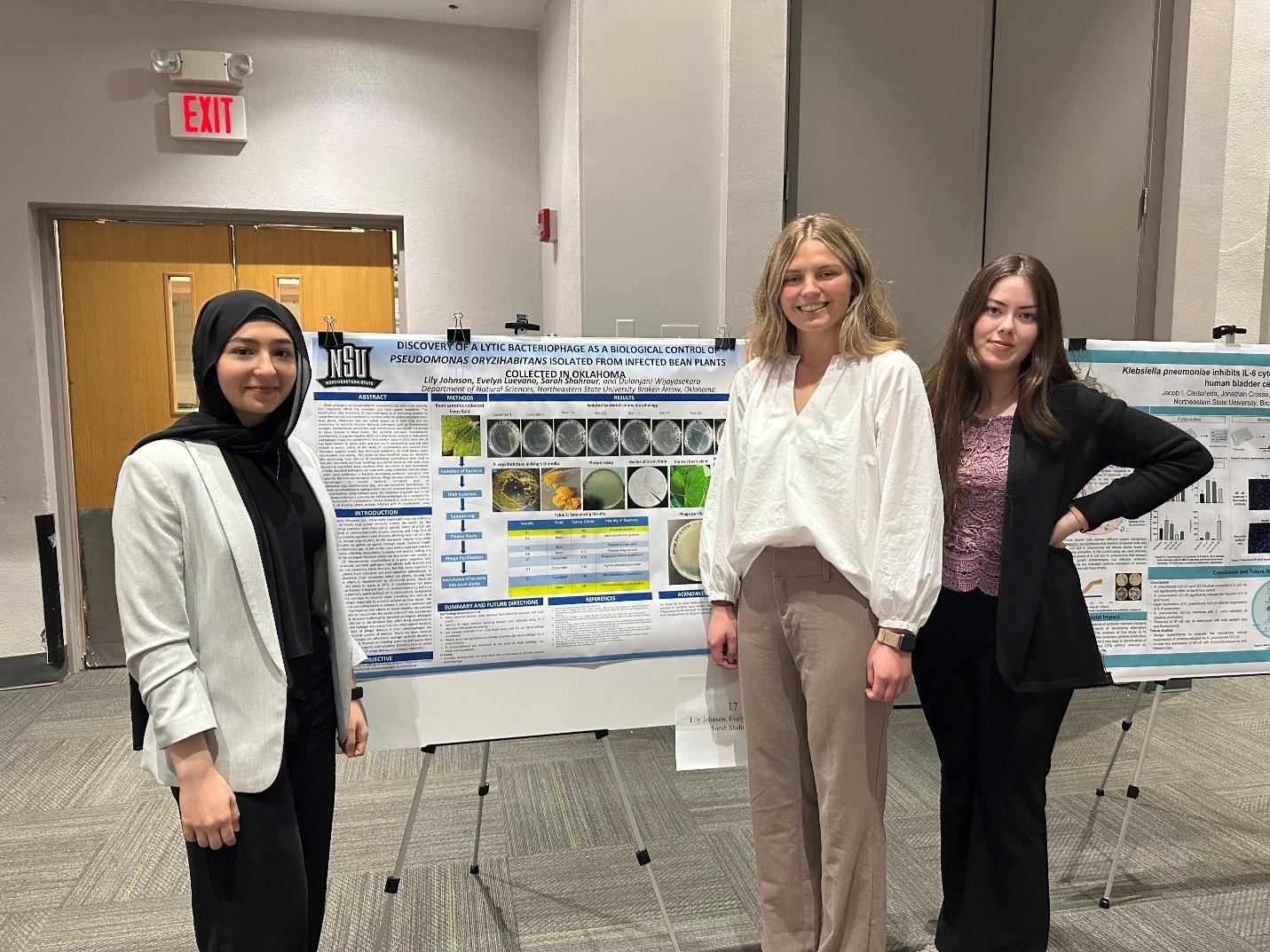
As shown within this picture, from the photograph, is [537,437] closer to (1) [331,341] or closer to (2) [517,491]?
(2) [517,491]

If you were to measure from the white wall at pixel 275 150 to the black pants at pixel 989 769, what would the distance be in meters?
2.88

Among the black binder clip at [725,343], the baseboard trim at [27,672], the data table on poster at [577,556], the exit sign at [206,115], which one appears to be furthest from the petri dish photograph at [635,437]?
the baseboard trim at [27,672]

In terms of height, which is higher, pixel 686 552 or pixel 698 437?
pixel 698 437

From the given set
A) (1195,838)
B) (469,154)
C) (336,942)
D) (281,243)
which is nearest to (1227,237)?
(1195,838)

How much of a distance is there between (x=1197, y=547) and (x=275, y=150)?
12.9ft

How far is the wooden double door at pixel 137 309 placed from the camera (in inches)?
150

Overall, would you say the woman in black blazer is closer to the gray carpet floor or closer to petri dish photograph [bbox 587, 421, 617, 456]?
the gray carpet floor

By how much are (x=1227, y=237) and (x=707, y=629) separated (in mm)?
2731

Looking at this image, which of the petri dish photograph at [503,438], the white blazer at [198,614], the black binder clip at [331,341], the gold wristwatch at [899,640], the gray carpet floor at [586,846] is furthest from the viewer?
the gray carpet floor at [586,846]

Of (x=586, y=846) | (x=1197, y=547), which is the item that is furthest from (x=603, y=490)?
(x=1197, y=547)

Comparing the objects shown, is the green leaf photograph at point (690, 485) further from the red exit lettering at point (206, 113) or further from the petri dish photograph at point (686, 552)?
the red exit lettering at point (206, 113)

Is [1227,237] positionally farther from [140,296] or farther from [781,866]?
[140,296]

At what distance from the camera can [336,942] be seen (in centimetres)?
199

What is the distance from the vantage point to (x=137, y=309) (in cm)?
386
